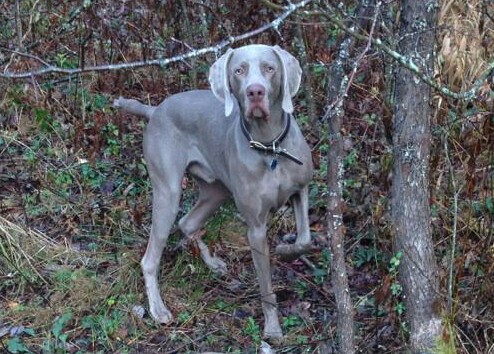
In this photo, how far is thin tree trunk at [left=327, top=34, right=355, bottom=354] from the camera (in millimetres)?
3590

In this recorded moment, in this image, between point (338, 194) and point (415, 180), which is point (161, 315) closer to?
point (338, 194)

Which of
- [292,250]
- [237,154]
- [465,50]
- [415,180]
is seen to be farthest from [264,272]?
[465,50]

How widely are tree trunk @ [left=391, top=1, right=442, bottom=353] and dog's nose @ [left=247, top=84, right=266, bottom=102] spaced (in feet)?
2.08

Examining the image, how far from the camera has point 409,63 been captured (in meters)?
3.28

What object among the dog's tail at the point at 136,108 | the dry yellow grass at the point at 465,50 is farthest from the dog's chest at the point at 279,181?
the dry yellow grass at the point at 465,50

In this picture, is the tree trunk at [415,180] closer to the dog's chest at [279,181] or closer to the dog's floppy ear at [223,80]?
the dog's chest at [279,181]

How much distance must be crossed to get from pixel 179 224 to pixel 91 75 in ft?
7.65

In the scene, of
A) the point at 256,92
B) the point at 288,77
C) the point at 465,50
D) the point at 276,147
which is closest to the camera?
the point at 256,92

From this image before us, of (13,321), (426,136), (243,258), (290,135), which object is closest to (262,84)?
(290,135)

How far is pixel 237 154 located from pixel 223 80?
1.31 feet

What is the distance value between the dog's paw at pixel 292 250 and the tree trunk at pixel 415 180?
0.71 m

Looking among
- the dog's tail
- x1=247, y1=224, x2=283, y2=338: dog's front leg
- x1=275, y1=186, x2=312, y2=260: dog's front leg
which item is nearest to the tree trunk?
x1=275, y1=186, x2=312, y2=260: dog's front leg

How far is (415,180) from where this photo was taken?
380 cm

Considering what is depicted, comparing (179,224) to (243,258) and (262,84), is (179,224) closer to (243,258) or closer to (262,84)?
(243,258)
